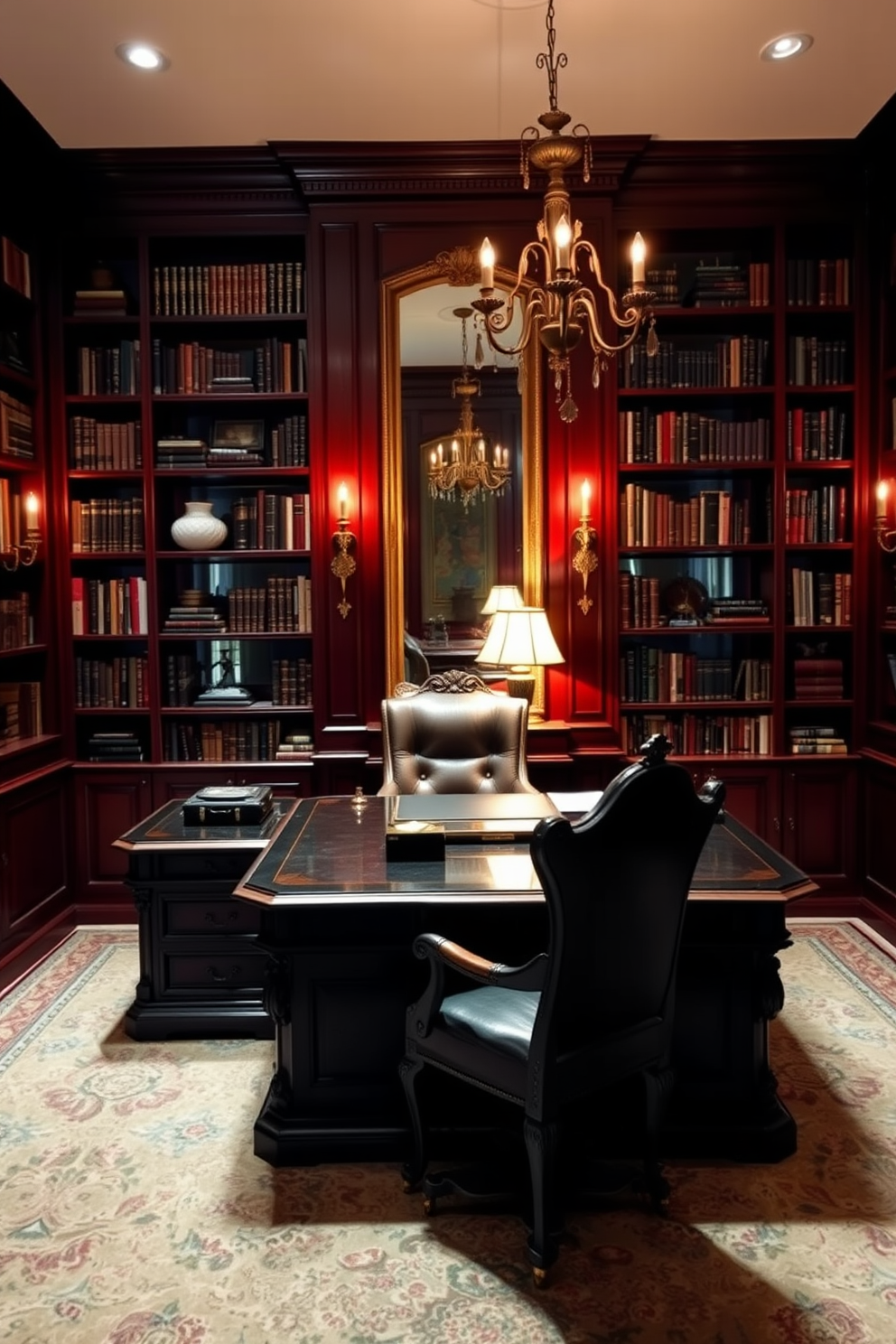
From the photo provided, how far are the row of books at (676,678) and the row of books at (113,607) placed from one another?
2214mm

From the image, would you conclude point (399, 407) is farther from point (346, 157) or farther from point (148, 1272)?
point (148, 1272)

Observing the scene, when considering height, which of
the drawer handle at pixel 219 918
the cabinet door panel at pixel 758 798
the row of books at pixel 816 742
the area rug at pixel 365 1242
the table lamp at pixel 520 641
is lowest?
the area rug at pixel 365 1242

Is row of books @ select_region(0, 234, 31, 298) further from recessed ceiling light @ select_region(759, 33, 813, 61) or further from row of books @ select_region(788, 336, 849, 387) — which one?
row of books @ select_region(788, 336, 849, 387)

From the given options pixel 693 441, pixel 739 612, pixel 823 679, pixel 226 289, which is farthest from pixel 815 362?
pixel 226 289

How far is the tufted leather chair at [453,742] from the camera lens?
3779 mm

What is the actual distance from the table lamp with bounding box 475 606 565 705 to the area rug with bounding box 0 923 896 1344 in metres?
1.68

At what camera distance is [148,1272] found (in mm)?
2137

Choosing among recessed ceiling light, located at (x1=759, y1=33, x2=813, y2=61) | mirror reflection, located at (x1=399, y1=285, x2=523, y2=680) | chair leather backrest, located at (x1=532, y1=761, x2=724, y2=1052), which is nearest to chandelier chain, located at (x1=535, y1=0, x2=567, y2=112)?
recessed ceiling light, located at (x1=759, y1=33, x2=813, y2=61)

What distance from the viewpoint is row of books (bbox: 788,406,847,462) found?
4465mm

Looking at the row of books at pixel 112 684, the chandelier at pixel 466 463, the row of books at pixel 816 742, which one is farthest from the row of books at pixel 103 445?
the row of books at pixel 816 742

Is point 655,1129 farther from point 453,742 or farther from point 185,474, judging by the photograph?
point 185,474

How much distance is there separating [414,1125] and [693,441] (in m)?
3.23

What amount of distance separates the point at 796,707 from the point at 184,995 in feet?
9.73

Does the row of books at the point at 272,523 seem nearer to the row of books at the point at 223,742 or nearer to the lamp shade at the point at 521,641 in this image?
the row of books at the point at 223,742
